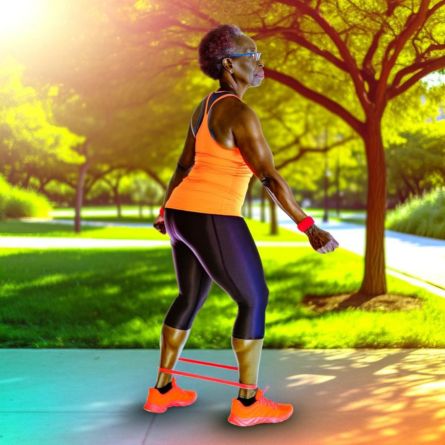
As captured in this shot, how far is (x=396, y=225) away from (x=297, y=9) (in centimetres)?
900

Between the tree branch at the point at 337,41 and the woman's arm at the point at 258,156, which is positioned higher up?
the tree branch at the point at 337,41

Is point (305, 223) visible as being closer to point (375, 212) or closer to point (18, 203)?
point (375, 212)

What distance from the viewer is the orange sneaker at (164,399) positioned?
4168 millimetres

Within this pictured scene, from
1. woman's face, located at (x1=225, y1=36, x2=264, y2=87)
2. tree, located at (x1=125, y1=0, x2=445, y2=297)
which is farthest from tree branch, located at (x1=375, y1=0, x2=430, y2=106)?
woman's face, located at (x1=225, y1=36, x2=264, y2=87)

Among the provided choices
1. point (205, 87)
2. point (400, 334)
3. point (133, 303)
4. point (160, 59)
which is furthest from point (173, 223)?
point (205, 87)

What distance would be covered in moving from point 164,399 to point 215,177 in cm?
136

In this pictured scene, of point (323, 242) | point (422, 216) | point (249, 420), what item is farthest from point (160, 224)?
point (422, 216)

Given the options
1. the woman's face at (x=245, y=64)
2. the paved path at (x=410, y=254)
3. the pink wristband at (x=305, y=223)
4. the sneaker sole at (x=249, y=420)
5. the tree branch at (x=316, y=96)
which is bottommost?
the sneaker sole at (x=249, y=420)

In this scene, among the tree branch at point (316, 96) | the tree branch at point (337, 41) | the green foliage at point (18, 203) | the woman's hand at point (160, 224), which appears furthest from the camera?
the green foliage at point (18, 203)

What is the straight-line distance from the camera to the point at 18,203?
16.5 m

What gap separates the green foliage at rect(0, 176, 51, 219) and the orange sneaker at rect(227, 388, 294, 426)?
9774 mm

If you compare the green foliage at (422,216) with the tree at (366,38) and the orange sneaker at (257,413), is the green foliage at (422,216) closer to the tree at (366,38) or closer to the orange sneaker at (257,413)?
the tree at (366,38)

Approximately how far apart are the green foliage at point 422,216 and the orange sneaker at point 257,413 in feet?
20.8

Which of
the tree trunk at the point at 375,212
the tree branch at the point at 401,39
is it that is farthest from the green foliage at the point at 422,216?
the tree branch at the point at 401,39
